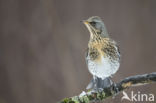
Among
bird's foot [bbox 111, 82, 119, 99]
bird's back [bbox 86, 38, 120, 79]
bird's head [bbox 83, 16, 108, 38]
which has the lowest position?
bird's foot [bbox 111, 82, 119, 99]

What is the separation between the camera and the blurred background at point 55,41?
1.75 m

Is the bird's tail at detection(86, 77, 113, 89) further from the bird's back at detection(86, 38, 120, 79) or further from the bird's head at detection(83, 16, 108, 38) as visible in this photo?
the bird's head at detection(83, 16, 108, 38)

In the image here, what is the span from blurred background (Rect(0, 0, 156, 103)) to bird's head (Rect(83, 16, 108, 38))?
0.65m

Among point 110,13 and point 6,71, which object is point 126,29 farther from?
point 6,71

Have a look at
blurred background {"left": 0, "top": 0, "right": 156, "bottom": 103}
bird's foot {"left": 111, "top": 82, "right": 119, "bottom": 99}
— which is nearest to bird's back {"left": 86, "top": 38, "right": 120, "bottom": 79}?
bird's foot {"left": 111, "top": 82, "right": 119, "bottom": 99}

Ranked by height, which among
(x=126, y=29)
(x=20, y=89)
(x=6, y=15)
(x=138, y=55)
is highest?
(x=6, y=15)

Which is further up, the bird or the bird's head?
the bird's head

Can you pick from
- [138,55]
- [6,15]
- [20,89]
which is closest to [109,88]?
[138,55]

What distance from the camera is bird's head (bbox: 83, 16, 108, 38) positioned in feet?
3.35

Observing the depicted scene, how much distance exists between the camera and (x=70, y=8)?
187 centimetres

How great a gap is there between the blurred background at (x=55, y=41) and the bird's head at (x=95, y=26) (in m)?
0.65

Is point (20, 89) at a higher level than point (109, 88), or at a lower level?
lower

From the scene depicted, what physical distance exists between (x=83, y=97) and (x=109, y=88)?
0.11m

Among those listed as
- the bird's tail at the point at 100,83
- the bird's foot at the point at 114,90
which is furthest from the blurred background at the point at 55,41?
the bird's foot at the point at 114,90
